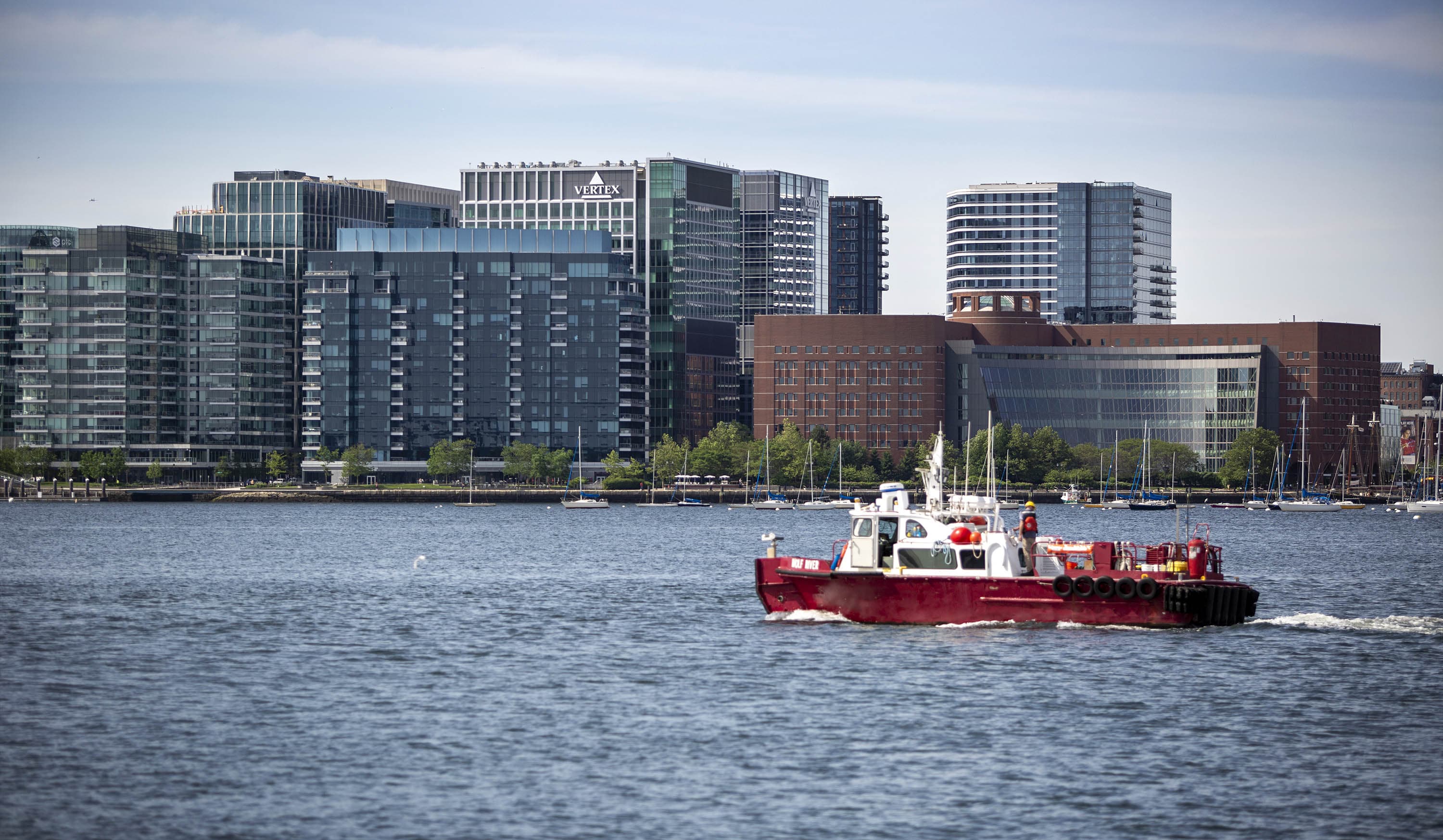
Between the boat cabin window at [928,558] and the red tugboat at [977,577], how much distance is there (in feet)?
0.12

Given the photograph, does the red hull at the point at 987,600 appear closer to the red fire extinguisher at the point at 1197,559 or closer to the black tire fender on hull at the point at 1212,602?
the black tire fender on hull at the point at 1212,602

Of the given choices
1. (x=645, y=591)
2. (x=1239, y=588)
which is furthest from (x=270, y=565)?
(x=1239, y=588)

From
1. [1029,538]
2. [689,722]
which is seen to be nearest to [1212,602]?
[1029,538]

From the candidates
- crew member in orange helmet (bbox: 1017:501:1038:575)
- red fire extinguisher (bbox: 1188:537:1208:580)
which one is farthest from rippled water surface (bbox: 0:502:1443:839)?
crew member in orange helmet (bbox: 1017:501:1038:575)

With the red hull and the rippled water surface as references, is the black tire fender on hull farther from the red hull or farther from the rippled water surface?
the rippled water surface

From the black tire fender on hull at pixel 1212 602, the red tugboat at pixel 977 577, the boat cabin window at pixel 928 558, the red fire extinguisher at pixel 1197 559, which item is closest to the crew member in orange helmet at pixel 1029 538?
the red tugboat at pixel 977 577

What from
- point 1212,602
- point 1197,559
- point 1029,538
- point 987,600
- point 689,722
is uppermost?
point 1029,538

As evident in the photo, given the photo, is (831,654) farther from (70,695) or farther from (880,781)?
(70,695)

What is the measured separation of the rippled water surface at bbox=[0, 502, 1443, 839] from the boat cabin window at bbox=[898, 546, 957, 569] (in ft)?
8.45

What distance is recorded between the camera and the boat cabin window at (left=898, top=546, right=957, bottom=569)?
7400 cm

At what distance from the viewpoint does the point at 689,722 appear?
5678 centimetres

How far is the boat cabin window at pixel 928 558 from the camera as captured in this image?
2913 inches

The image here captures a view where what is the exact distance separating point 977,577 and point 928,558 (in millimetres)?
2030

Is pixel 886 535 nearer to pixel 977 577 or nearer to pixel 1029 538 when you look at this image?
pixel 977 577
